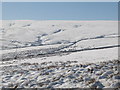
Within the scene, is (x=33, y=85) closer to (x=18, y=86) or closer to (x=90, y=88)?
(x=18, y=86)

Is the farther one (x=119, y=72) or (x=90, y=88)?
(x=119, y=72)

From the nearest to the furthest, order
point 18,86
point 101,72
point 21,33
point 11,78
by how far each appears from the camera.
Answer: point 18,86, point 101,72, point 11,78, point 21,33

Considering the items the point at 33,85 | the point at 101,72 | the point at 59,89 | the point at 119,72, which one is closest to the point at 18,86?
the point at 33,85

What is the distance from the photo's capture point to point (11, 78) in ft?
39.6

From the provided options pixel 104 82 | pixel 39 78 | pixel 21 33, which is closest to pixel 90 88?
pixel 104 82

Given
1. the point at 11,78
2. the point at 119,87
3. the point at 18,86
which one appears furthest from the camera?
the point at 11,78

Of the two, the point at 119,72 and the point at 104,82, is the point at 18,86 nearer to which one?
the point at 104,82

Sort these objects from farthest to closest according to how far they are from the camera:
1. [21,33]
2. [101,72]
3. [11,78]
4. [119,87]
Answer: [21,33] < [11,78] < [101,72] < [119,87]

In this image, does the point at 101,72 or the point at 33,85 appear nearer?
the point at 33,85

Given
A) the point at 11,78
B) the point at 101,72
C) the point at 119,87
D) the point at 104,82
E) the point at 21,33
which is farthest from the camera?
the point at 21,33

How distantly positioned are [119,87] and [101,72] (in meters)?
2.12

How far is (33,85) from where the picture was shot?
33.4 feet

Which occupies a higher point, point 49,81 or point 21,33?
point 49,81

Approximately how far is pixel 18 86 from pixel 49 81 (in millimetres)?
1419
